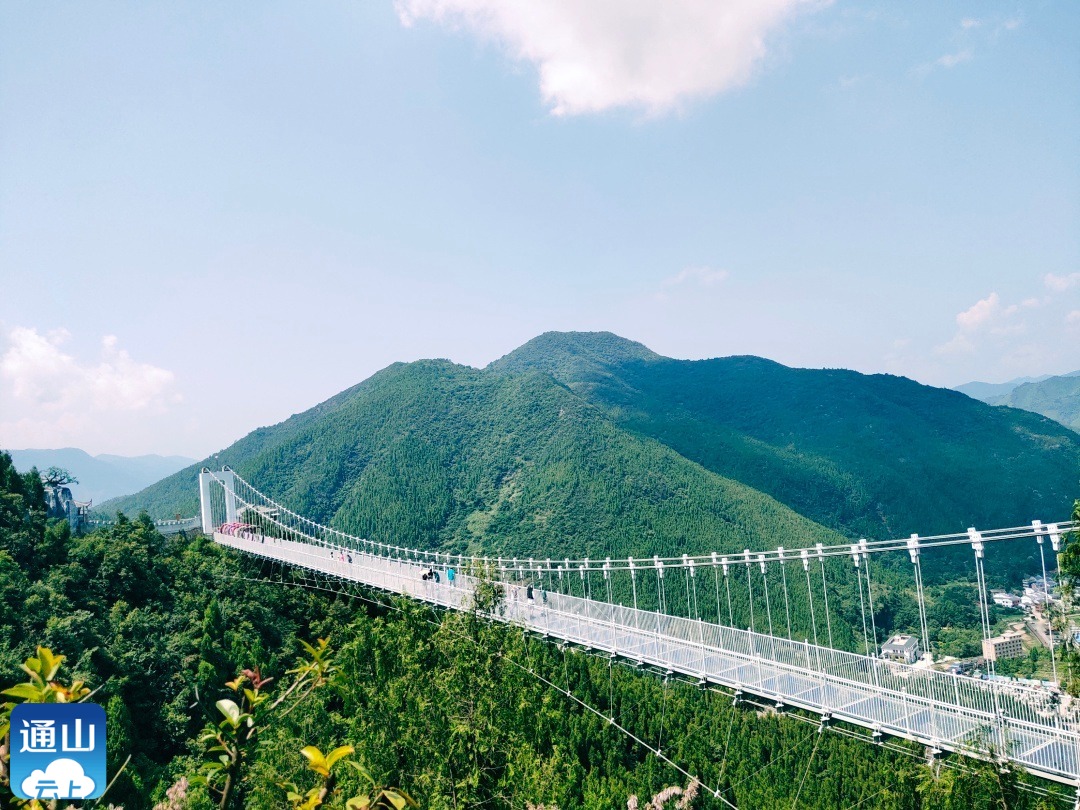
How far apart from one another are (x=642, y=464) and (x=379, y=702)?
58777 mm

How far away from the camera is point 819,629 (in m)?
47.2

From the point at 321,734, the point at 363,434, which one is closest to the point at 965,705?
the point at 321,734

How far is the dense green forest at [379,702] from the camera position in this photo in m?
14.7

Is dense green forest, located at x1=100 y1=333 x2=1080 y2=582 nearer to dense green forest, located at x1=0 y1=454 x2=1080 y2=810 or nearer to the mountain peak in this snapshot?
the mountain peak

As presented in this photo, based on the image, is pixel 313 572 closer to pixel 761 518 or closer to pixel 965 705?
pixel 965 705

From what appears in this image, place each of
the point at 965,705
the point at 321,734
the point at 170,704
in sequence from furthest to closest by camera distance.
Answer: the point at 170,704 < the point at 321,734 < the point at 965,705

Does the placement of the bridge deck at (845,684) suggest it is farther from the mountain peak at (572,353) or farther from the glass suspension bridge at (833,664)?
the mountain peak at (572,353)

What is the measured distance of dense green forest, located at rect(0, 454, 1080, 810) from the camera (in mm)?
14703

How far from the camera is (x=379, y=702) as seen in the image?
60.5 ft

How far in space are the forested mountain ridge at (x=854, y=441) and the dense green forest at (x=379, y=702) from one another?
200 feet

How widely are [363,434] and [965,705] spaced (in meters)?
73.6

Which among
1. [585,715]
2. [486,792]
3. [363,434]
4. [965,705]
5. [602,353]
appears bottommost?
[585,715]

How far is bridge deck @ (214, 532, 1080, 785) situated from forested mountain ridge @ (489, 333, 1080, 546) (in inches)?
2909

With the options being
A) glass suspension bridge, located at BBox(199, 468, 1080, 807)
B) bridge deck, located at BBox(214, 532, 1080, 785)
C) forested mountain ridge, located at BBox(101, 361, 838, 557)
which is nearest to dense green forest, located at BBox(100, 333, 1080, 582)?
forested mountain ridge, located at BBox(101, 361, 838, 557)
